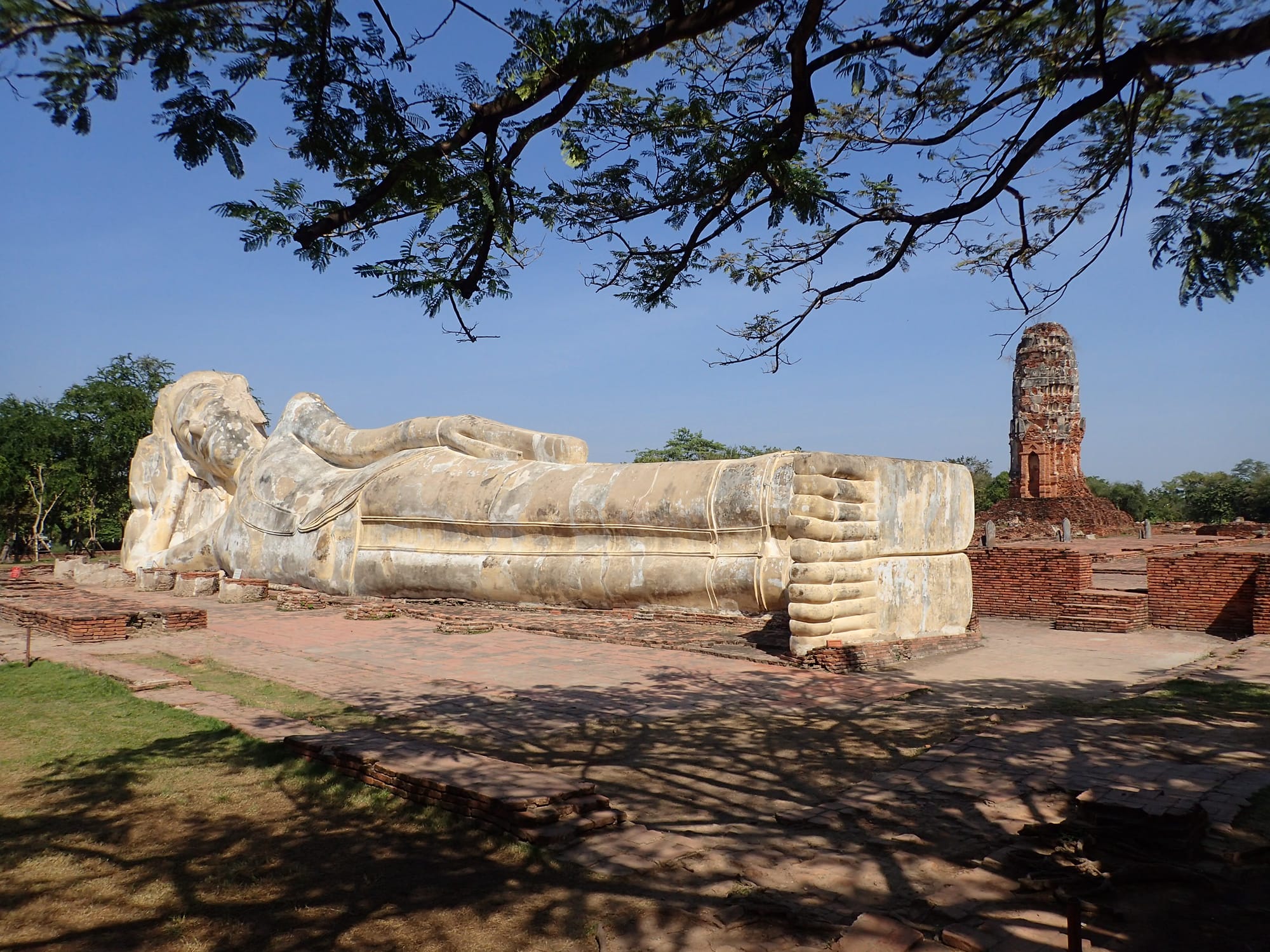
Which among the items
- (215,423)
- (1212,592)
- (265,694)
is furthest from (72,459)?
(1212,592)

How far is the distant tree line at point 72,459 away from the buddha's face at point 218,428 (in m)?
9.44

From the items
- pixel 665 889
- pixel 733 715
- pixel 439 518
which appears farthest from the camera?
pixel 439 518

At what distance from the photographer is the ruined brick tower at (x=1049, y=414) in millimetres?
24906

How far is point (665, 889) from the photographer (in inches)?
111

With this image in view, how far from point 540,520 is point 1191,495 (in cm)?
3820

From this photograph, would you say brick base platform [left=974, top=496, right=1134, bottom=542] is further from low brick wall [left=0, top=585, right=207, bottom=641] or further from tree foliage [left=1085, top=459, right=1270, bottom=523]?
low brick wall [left=0, top=585, right=207, bottom=641]

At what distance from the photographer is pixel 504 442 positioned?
11.1m

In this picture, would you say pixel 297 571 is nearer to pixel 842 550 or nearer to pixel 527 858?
pixel 842 550

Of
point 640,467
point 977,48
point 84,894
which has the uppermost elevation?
point 977,48

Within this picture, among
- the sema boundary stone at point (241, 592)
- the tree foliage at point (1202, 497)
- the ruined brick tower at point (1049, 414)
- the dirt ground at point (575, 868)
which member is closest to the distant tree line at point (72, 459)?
the sema boundary stone at point (241, 592)

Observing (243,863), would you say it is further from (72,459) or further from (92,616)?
(72,459)

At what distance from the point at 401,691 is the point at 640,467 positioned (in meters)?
4.15

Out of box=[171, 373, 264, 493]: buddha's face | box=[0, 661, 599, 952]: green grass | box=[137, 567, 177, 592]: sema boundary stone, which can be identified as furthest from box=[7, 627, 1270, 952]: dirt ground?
box=[171, 373, 264, 493]: buddha's face

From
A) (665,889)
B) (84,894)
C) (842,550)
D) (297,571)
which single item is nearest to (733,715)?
(842,550)
